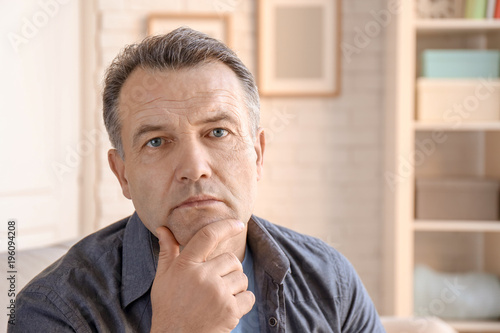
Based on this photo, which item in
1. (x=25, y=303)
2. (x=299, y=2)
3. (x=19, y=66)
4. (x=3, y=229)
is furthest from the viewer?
(x=299, y=2)

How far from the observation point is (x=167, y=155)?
3.72 feet

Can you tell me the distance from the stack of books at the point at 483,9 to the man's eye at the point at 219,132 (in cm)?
216

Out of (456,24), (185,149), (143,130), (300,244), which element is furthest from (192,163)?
(456,24)

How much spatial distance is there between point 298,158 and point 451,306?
118 centimetres

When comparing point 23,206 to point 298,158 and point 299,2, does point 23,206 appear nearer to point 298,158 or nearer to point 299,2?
point 298,158

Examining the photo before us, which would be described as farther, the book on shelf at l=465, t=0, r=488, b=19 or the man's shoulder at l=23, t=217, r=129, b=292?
the book on shelf at l=465, t=0, r=488, b=19

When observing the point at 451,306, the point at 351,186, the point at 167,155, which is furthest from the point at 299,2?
the point at 167,155

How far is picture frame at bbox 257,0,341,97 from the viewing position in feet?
10.3

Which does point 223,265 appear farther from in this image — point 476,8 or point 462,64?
point 476,8

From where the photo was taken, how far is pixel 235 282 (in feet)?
3.43

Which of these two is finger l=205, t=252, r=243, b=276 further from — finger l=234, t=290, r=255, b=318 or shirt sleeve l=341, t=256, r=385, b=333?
shirt sleeve l=341, t=256, r=385, b=333

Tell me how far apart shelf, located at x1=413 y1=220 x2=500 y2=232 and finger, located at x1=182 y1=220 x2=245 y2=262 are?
195 cm

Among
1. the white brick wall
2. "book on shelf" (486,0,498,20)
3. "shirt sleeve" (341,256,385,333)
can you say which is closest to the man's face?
"shirt sleeve" (341,256,385,333)

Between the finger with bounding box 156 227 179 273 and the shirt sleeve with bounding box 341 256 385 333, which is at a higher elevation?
the finger with bounding box 156 227 179 273
